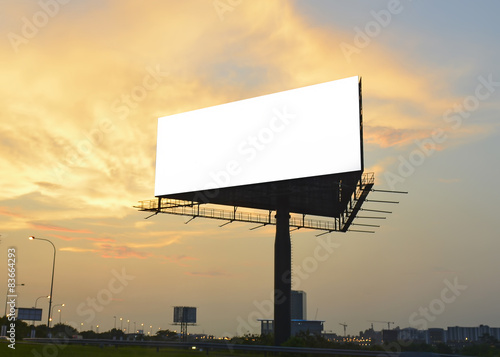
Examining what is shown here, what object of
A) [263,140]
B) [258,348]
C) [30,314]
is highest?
[263,140]

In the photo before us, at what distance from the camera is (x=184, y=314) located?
418 feet

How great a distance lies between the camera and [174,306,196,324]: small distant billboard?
127 m

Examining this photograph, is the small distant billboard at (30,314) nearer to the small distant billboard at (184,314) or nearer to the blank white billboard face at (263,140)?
the blank white billboard face at (263,140)

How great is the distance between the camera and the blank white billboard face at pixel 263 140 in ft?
154

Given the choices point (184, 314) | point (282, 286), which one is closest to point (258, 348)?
point (282, 286)

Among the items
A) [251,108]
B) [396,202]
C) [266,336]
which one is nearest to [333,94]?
[251,108]

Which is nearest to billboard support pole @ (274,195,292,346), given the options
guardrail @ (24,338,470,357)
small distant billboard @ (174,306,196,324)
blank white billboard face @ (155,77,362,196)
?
blank white billboard face @ (155,77,362,196)

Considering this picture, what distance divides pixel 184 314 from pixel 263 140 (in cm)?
8522

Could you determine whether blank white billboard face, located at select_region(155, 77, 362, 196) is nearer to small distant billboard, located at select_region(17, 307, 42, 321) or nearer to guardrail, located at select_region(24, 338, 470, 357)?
guardrail, located at select_region(24, 338, 470, 357)

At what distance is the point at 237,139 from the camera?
53.0 m

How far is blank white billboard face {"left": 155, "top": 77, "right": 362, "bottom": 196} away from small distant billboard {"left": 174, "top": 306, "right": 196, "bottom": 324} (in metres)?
76.2

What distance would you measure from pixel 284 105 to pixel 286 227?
11.4 meters

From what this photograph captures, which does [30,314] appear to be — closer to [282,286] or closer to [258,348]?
[282,286]

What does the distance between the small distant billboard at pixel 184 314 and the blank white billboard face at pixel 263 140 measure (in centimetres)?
7617
